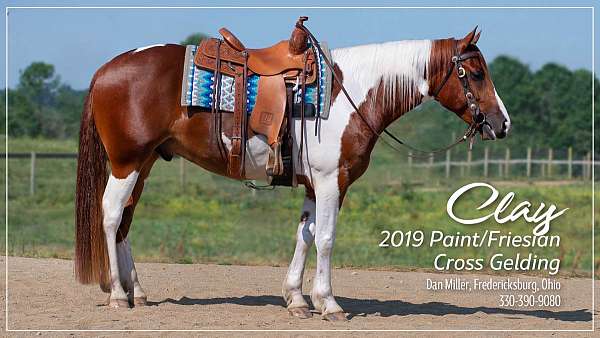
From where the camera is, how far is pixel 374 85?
7.37 meters

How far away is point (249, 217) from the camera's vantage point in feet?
68.6

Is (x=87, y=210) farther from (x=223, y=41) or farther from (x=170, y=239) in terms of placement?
(x=170, y=239)

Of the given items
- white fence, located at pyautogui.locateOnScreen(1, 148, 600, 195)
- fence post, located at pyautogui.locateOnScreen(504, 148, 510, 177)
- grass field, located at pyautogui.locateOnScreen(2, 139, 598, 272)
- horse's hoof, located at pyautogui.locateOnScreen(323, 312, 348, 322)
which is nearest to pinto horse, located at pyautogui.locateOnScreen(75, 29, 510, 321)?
horse's hoof, located at pyautogui.locateOnScreen(323, 312, 348, 322)

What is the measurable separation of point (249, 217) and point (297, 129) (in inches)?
545

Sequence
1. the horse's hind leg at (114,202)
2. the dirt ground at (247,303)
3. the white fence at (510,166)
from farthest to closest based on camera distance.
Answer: the white fence at (510,166), the horse's hind leg at (114,202), the dirt ground at (247,303)

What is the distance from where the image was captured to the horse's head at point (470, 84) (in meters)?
7.34

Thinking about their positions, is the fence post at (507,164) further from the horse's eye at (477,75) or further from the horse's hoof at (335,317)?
the horse's hoof at (335,317)

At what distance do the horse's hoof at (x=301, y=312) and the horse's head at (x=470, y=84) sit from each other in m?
2.05

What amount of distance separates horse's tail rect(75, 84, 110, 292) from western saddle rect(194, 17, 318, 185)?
3.64ft

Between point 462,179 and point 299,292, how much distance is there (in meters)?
24.1

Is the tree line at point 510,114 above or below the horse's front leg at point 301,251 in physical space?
above

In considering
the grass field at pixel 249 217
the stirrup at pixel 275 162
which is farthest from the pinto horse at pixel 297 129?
the grass field at pixel 249 217

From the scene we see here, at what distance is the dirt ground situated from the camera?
22.9 feet

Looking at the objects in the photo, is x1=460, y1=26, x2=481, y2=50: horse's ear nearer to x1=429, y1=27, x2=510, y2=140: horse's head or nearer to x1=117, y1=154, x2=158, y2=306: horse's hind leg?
x1=429, y1=27, x2=510, y2=140: horse's head
